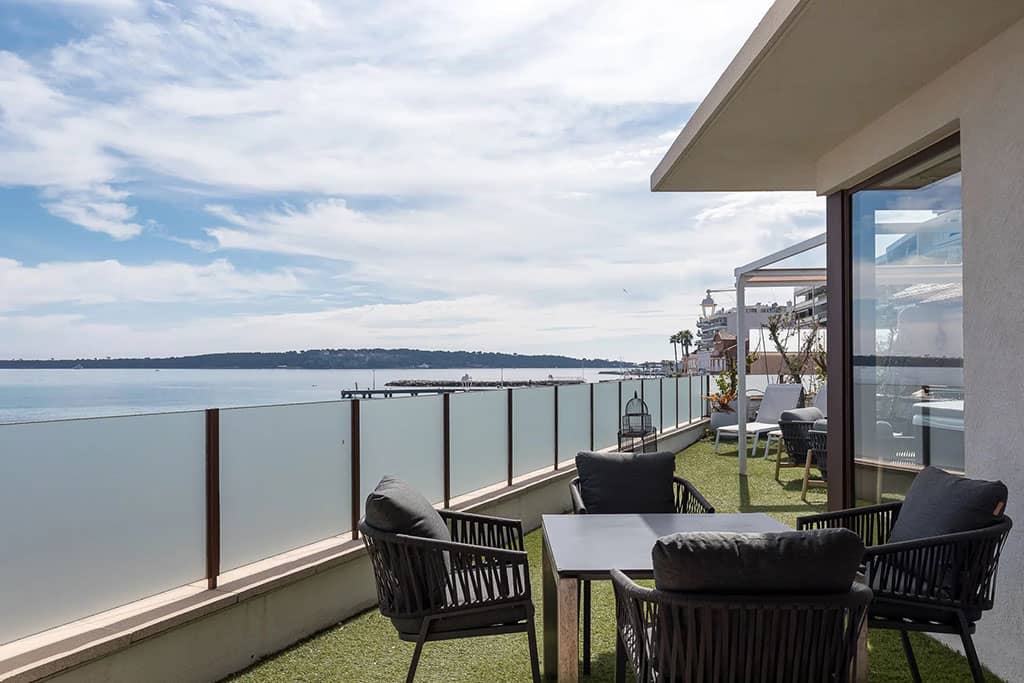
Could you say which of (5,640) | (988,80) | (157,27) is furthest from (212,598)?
(157,27)

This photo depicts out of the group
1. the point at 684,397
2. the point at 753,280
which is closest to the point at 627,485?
the point at 753,280

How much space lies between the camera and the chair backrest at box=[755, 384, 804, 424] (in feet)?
45.2

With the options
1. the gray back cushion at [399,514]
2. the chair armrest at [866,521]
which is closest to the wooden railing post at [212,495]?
the gray back cushion at [399,514]

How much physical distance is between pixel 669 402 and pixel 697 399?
8.51ft

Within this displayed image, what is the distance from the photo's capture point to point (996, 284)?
3949 mm

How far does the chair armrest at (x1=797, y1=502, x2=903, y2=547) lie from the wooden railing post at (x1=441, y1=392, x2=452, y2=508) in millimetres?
2879

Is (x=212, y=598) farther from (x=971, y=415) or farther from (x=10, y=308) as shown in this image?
(x=10, y=308)

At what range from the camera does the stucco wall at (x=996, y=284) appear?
377 cm

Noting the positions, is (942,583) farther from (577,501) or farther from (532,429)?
(532,429)

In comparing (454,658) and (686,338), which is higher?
(686,338)

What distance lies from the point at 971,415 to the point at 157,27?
14.7 m

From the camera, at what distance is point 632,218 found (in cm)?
2038

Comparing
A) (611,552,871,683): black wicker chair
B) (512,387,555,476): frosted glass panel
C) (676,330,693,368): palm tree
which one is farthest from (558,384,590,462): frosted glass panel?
(676,330,693,368): palm tree

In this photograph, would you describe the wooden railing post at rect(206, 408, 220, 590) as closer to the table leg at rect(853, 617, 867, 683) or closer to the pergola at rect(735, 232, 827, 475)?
the table leg at rect(853, 617, 867, 683)
